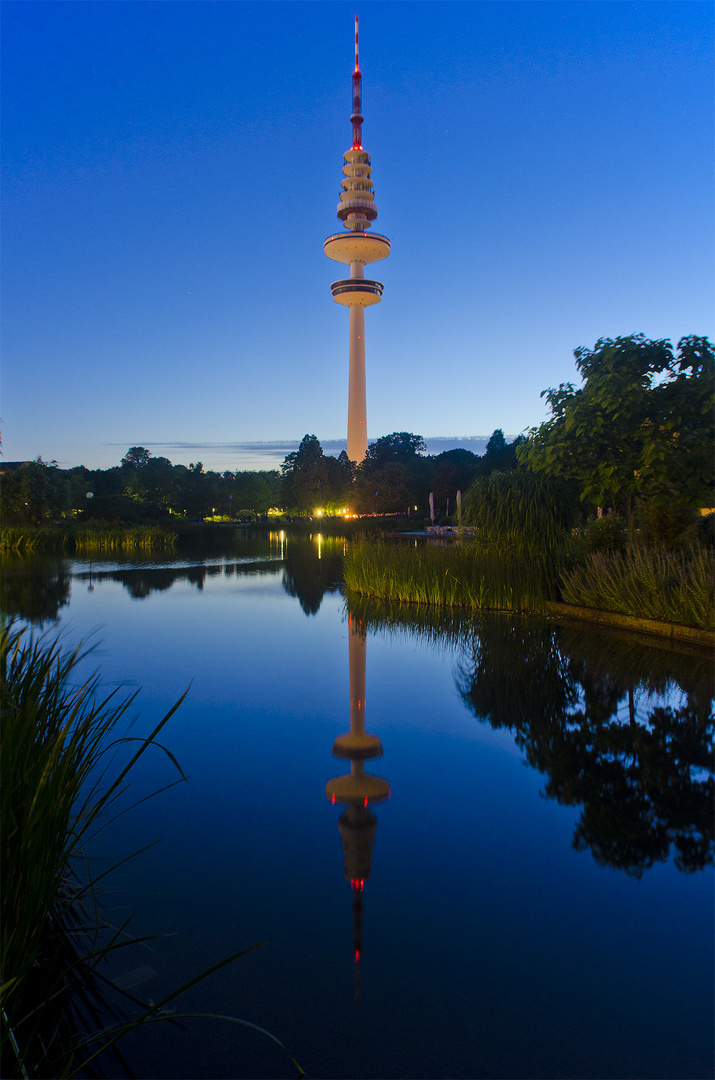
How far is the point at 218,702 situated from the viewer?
701 centimetres

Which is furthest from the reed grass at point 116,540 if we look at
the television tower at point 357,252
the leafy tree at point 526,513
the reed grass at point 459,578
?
the television tower at point 357,252

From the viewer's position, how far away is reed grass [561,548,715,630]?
9.02m

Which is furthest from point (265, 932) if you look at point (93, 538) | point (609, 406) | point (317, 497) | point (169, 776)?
point (317, 497)

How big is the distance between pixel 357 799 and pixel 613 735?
2390mm

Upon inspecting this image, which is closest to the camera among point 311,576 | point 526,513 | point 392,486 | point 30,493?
point 526,513

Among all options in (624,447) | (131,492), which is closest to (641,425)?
(624,447)

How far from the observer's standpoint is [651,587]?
990 cm

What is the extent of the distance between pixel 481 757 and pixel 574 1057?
301 centimetres

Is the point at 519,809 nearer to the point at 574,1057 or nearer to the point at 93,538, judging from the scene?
the point at 574,1057

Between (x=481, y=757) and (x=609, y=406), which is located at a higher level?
(x=609, y=406)

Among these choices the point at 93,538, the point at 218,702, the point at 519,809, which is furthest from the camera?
the point at 93,538

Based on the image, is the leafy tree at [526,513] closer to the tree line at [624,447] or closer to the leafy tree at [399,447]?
the tree line at [624,447]

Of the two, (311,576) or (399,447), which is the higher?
(399,447)

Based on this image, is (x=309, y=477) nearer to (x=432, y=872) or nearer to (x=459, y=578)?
(x=459, y=578)
